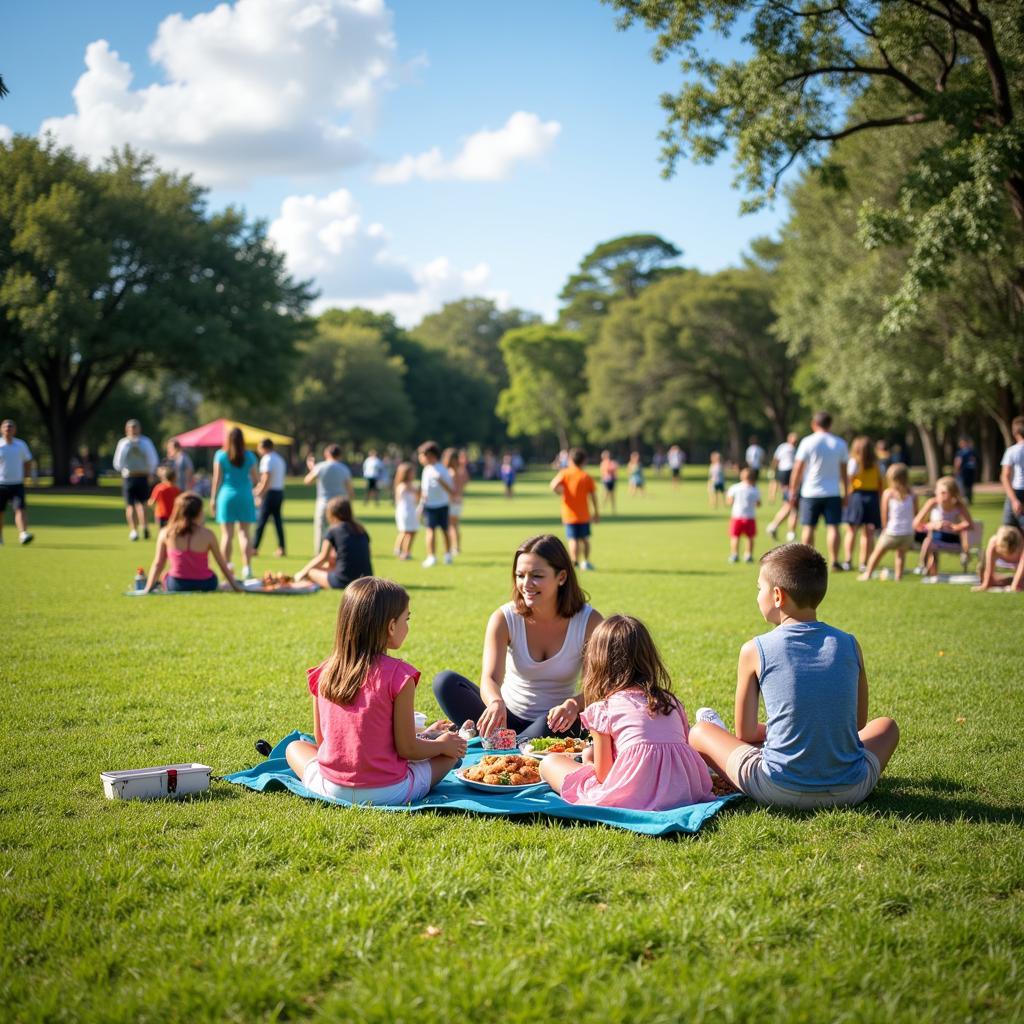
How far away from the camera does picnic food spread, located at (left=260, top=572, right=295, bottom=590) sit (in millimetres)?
13000

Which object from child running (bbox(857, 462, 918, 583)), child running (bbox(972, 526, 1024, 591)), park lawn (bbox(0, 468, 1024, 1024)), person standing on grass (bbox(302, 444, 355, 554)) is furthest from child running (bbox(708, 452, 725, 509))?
park lawn (bbox(0, 468, 1024, 1024))

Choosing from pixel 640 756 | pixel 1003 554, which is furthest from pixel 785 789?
pixel 1003 554

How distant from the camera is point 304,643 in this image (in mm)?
9188

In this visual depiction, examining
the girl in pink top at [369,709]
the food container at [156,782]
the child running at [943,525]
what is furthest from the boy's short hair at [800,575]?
the child running at [943,525]

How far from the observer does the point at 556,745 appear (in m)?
5.62

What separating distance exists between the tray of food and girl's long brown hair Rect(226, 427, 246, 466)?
1942 mm

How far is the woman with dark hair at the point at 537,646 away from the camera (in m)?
5.67

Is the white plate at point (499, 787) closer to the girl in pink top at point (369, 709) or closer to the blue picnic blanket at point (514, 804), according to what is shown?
the blue picnic blanket at point (514, 804)

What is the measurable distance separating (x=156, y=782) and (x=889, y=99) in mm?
18693

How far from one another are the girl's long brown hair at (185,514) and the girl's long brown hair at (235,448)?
220 cm

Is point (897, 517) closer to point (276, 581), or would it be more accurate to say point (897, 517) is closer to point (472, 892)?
point (276, 581)

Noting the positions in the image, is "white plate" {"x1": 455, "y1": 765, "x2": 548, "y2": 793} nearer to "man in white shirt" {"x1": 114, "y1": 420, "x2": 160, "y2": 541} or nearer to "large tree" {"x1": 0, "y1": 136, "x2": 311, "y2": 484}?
"man in white shirt" {"x1": 114, "y1": 420, "x2": 160, "y2": 541}

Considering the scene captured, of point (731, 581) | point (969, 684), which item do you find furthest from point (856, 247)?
point (969, 684)

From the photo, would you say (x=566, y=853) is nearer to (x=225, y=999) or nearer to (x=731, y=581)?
(x=225, y=999)
